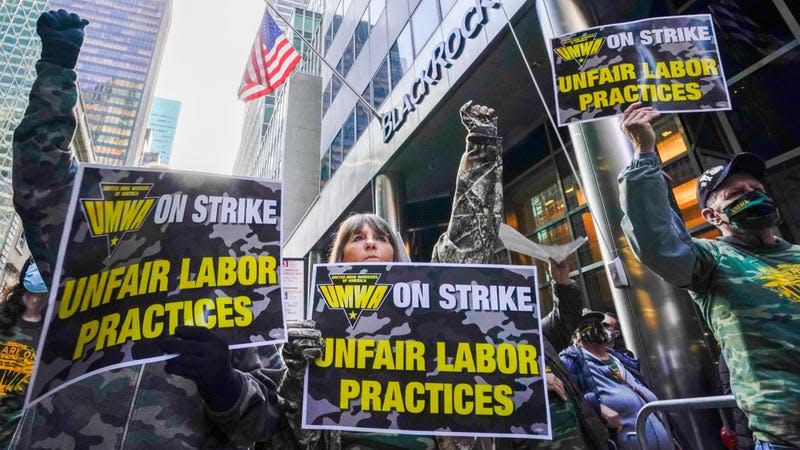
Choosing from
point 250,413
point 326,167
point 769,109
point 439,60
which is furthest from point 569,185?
point 326,167

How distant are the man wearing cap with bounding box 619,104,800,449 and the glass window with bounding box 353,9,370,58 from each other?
14.9m

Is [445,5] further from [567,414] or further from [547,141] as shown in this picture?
[567,414]

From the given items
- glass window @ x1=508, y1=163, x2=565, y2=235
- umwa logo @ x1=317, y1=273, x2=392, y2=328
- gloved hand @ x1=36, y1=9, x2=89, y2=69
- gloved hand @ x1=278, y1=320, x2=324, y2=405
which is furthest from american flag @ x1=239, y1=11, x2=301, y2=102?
gloved hand @ x1=278, y1=320, x2=324, y2=405

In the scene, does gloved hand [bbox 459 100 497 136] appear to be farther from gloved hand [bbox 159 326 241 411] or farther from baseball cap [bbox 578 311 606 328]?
baseball cap [bbox 578 311 606 328]

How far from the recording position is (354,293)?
172 cm

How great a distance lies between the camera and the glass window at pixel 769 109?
5039 mm

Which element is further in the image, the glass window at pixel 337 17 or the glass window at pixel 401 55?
the glass window at pixel 337 17

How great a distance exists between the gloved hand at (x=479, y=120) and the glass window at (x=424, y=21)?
8.37 meters

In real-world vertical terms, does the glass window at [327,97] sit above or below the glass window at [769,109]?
above

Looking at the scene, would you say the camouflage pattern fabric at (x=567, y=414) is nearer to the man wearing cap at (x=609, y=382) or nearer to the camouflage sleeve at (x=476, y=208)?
the man wearing cap at (x=609, y=382)

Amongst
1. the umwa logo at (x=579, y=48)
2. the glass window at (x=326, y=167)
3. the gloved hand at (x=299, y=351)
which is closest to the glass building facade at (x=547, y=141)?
the glass window at (x=326, y=167)

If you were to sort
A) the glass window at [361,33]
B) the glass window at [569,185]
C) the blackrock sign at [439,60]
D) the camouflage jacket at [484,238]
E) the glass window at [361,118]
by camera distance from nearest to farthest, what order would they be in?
1. the camouflage jacket at [484,238]
2. the blackrock sign at [439,60]
3. the glass window at [569,185]
4. the glass window at [361,118]
5. the glass window at [361,33]

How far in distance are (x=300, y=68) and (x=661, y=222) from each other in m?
29.8

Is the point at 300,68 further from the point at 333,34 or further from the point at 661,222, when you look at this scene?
the point at 661,222
